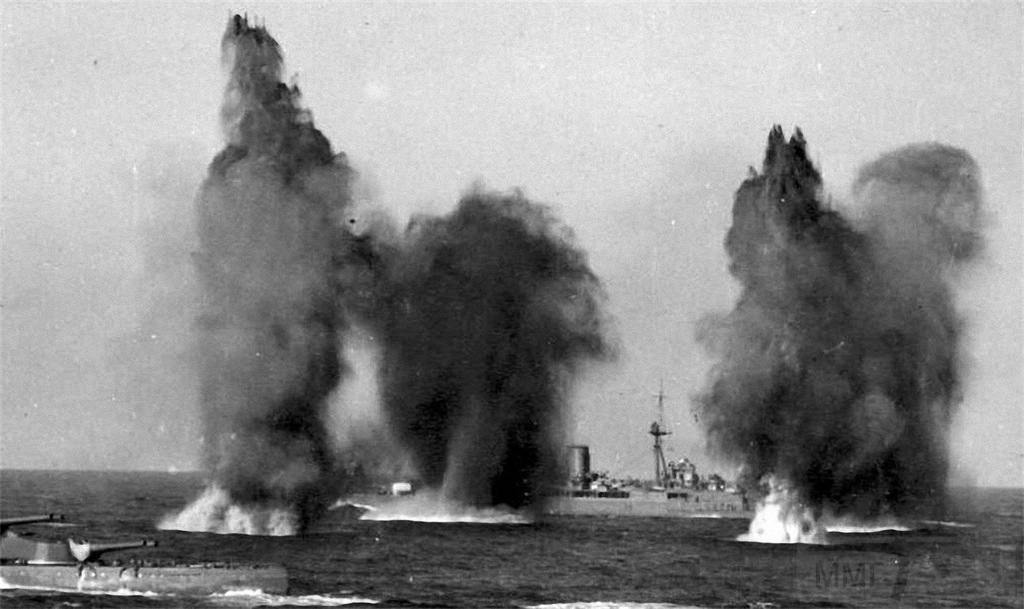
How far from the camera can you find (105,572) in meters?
78.6

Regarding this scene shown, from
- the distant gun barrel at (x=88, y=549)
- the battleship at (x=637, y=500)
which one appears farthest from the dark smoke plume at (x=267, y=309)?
the battleship at (x=637, y=500)

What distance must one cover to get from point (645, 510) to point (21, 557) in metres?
116

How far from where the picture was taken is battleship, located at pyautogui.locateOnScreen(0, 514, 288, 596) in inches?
3054

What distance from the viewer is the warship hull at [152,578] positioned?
77500mm

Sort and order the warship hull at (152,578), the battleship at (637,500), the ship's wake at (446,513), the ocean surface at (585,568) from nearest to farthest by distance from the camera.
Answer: the warship hull at (152,578) → the ocean surface at (585,568) → the ship's wake at (446,513) → the battleship at (637,500)

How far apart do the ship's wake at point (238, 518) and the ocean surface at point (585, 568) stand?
162 cm

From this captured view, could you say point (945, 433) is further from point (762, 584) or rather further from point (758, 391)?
point (762, 584)

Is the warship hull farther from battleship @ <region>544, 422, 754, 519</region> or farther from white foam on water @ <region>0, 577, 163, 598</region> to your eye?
battleship @ <region>544, 422, 754, 519</region>

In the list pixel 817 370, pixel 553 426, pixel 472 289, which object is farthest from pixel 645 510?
pixel 817 370

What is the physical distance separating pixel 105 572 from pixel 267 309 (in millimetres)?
33137

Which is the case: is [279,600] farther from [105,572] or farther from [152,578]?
[105,572]

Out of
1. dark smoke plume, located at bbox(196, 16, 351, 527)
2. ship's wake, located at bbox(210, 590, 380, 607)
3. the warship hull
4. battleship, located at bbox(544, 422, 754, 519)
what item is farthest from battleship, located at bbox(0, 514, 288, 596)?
battleship, located at bbox(544, 422, 754, 519)

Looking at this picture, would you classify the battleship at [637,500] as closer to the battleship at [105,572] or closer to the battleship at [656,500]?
the battleship at [656,500]

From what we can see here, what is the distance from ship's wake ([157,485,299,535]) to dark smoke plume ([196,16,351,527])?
2.03 ft
